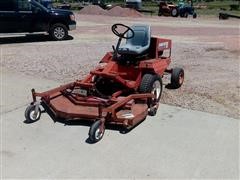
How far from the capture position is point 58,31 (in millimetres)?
16000

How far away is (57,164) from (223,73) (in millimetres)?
5789

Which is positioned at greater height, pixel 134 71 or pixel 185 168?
pixel 134 71

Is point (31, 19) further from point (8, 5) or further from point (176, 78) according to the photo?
point (176, 78)

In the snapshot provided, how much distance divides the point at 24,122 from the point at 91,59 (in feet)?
17.1

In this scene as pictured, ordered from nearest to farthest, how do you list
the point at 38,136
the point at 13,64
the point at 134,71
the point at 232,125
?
1. the point at 38,136
2. the point at 232,125
3. the point at 134,71
4. the point at 13,64

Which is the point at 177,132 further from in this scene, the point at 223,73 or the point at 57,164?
the point at 223,73

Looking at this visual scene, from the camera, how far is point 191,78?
29.7 ft

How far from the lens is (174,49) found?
13.5m

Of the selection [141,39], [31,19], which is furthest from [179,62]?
[31,19]

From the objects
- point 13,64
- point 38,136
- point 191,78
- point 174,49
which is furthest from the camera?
point 174,49

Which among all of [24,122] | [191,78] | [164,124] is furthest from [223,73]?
[24,122]

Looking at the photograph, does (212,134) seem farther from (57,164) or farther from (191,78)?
(191,78)

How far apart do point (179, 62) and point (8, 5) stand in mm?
7387

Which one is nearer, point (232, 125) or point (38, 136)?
point (38, 136)
